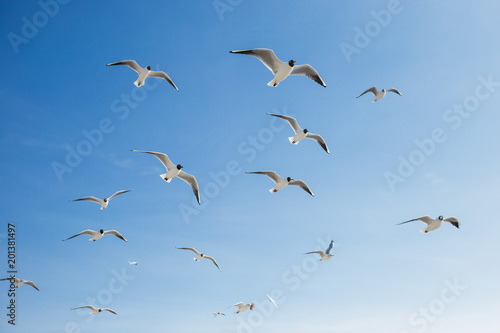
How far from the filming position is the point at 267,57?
2052 centimetres

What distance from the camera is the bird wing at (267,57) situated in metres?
20.0

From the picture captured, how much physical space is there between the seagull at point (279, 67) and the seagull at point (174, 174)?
691 centimetres

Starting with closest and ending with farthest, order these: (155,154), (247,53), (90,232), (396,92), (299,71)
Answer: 1. (247,53)
2. (299,71)
3. (155,154)
4. (90,232)
5. (396,92)

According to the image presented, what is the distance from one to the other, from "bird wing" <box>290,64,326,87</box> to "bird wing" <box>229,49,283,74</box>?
3.23ft

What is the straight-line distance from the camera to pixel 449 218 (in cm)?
2559

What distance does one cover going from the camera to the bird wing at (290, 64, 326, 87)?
70.9 feet

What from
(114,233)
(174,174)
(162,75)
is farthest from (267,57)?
(114,233)

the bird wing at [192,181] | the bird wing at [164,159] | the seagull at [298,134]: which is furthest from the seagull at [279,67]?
the bird wing at [192,181]

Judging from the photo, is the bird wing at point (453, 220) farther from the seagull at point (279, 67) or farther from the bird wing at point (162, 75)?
the bird wing at point (162, 75)

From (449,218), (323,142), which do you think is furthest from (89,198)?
(449,218)

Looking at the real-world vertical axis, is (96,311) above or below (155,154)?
below

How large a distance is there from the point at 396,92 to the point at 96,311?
2574cm

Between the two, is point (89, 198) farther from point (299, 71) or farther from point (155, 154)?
point (299, 71)

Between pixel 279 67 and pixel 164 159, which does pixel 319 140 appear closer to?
pixel 279 67
